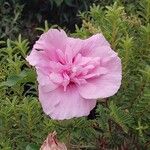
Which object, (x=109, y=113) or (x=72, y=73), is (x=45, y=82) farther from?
(x=109, y=113)

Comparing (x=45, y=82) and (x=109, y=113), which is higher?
(x=45, y=82)

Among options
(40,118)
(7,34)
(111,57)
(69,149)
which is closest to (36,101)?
(40,118)

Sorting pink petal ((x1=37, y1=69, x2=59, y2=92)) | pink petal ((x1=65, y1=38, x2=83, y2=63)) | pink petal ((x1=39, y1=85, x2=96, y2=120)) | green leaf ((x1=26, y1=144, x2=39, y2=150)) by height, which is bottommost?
green leaf ((x1=26, y1=144, x2=39, y2=150))

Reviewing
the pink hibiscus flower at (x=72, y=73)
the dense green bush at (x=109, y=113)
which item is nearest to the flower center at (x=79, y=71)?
the pink hibiscus flower at (x=72, y=73)

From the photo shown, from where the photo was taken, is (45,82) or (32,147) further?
(32,147)

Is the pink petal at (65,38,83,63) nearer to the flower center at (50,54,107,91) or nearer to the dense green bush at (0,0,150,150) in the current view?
the flower center at (50,54,107,91)

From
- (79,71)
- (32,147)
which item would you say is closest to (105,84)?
(79,71)

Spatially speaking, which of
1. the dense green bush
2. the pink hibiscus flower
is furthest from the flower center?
the dense green bush
